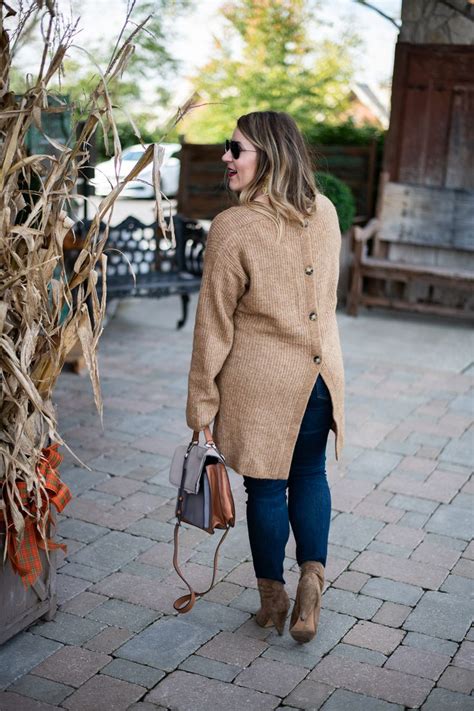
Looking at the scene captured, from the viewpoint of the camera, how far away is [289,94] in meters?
13.0

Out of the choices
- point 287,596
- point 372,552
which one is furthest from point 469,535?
point 287,596

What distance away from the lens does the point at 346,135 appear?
9078mm

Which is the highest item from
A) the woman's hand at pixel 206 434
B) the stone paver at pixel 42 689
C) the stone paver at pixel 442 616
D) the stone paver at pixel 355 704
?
the woman's hand at pixel 206 434

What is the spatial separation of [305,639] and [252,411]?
738 millimetres

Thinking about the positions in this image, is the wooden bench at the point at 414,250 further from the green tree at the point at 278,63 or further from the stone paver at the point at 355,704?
the stone paver at the point at 355,704

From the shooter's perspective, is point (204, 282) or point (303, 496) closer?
point (204, 282)

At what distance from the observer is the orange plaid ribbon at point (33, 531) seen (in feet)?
9.53

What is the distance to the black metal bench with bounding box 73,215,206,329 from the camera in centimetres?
682

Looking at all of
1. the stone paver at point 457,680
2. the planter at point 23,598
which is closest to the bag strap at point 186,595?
the planter at point 23,598

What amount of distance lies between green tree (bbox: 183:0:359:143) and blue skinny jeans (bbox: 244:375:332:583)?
925 cm

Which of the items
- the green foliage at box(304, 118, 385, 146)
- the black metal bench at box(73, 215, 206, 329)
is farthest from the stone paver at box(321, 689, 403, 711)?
the green foliage at box(304, 118, 385, 146)

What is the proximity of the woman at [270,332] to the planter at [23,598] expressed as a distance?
2.22ft

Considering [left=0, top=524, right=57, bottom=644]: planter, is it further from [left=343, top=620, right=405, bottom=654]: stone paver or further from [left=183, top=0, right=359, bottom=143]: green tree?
[left=183, top=0, right=359, bottom=143]: green tree

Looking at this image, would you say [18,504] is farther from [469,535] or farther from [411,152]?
[411,152]
